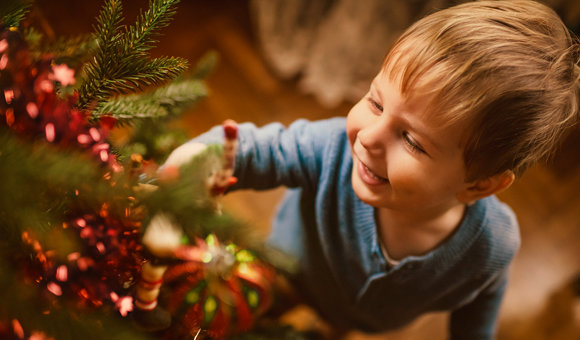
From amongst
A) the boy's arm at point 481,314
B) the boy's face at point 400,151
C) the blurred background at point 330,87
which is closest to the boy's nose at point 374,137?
the boy's face at point 400,151

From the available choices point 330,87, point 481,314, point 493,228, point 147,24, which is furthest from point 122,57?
point 330,87

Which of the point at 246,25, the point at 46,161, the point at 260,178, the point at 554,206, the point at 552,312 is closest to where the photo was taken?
the point at 46,161

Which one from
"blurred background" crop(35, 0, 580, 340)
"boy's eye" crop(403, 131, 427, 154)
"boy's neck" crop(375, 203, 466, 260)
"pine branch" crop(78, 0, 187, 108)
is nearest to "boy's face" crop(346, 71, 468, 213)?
"boy's eye" crop(403, 131, 427, 154)

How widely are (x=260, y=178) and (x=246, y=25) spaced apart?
1.04 m

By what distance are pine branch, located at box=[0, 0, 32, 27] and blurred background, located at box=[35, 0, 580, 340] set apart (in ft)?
2.87

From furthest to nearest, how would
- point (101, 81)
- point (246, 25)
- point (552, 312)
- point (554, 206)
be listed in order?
point (246, 25)
point (554, 206)
point (552, 312)
point (101, 81)

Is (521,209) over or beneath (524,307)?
over

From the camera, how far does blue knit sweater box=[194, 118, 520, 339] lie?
0.61 meters

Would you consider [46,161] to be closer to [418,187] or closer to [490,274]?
[418,187]

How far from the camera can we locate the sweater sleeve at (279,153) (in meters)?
0.57

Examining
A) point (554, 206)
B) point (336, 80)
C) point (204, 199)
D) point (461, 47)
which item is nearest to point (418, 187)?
point (461, 47)

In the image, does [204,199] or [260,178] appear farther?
[260,178]

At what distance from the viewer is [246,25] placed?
59.0 inches

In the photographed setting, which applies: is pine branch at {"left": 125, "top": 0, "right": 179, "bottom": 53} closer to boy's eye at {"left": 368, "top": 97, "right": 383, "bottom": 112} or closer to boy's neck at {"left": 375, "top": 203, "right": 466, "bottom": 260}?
boy's eye at {"left": 368, "top": 97, "right": 383, "bottom": 112}
